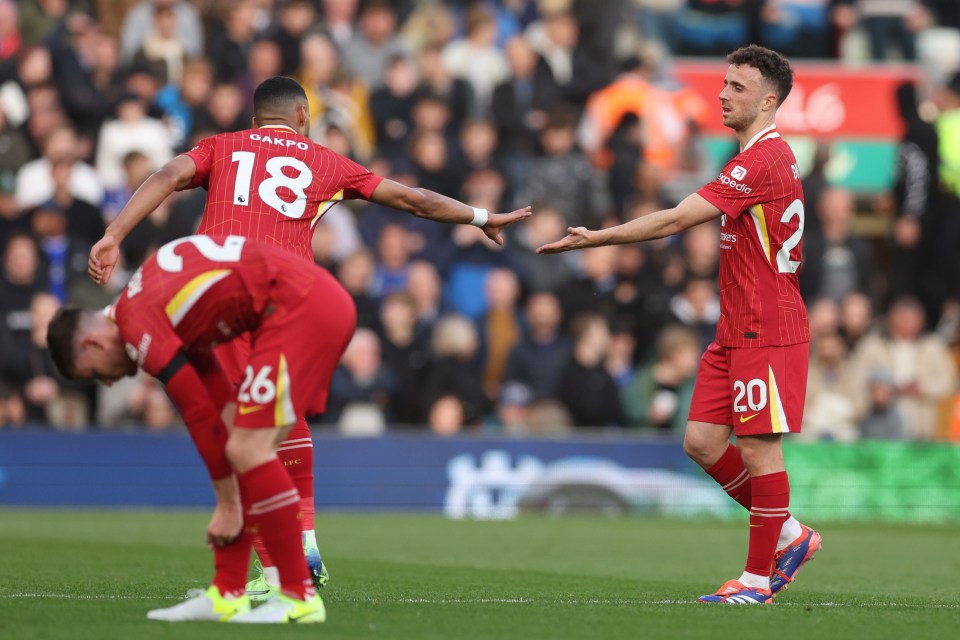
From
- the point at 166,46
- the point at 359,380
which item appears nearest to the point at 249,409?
the point at 359,380

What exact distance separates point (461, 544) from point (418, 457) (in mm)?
3452

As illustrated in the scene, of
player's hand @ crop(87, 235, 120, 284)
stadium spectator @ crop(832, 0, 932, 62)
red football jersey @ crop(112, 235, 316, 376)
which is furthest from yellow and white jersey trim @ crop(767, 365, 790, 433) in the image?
stadium spectator @ crop(832, 0, 932, 62)

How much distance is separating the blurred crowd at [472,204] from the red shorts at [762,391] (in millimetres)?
7842

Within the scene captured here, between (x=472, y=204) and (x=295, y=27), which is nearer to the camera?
(x=472, y=204)

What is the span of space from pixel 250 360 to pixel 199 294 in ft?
1.20

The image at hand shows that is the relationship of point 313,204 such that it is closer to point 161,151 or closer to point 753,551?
point 753,551

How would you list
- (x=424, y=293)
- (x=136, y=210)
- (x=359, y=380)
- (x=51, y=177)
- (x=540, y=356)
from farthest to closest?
(x=424, y=293)
(x=540, y=356)
(x=51, y=177)
(x=359, y=380)
(x=136, y=210)

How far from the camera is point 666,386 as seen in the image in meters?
16.8

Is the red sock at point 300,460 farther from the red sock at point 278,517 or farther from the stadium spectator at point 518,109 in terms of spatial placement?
the stadium spectator at point 518,109

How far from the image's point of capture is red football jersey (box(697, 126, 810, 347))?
859 centimetres

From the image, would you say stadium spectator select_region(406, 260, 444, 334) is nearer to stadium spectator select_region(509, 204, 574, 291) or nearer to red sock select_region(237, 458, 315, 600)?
stadium spectator select_region(509, 204, 574, 291)

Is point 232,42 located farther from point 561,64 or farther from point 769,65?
point 769,65

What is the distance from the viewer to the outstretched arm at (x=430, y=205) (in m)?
8.48

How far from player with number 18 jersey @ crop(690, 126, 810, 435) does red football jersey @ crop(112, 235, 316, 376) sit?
2505mm
